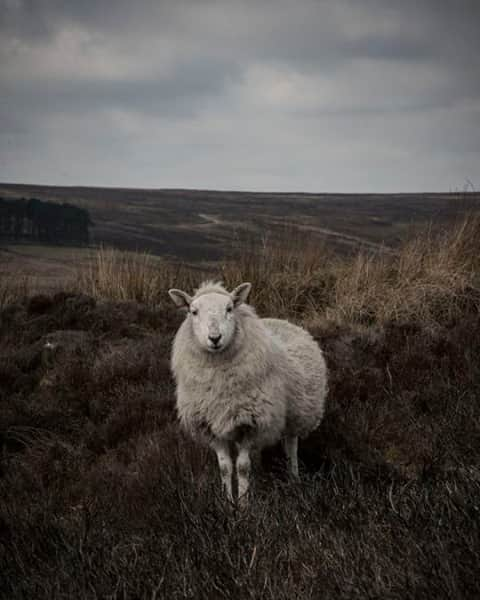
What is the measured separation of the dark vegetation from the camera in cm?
213

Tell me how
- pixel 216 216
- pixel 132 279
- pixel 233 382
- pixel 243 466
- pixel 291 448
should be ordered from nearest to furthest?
pixel 243 466 → pixel 233 382 → pixel 291 448 → pixel 132 279 → pixel 216 216

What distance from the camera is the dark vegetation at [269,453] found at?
2.13 meters

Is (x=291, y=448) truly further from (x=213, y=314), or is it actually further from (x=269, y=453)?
(x=213, y=314)

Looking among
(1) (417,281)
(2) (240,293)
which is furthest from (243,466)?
(1) (417,281)

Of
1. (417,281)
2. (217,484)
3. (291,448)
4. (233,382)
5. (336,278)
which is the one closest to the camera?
(217,484)

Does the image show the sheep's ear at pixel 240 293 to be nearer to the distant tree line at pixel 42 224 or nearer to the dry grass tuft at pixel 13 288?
the dry grass tuft at pixel 13 288

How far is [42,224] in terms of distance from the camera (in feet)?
80.6

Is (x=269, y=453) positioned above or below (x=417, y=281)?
below

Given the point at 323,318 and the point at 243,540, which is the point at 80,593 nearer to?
the point at 243,540

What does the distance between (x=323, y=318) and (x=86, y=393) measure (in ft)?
11.9

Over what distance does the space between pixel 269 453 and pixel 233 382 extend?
120cm

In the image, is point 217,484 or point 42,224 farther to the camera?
point 42,224

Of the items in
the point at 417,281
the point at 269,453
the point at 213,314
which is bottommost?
the point at 269,453

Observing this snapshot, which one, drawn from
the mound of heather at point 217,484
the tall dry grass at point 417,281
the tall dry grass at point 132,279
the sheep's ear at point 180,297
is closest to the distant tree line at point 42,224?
the tall dry grass at point 132,279
